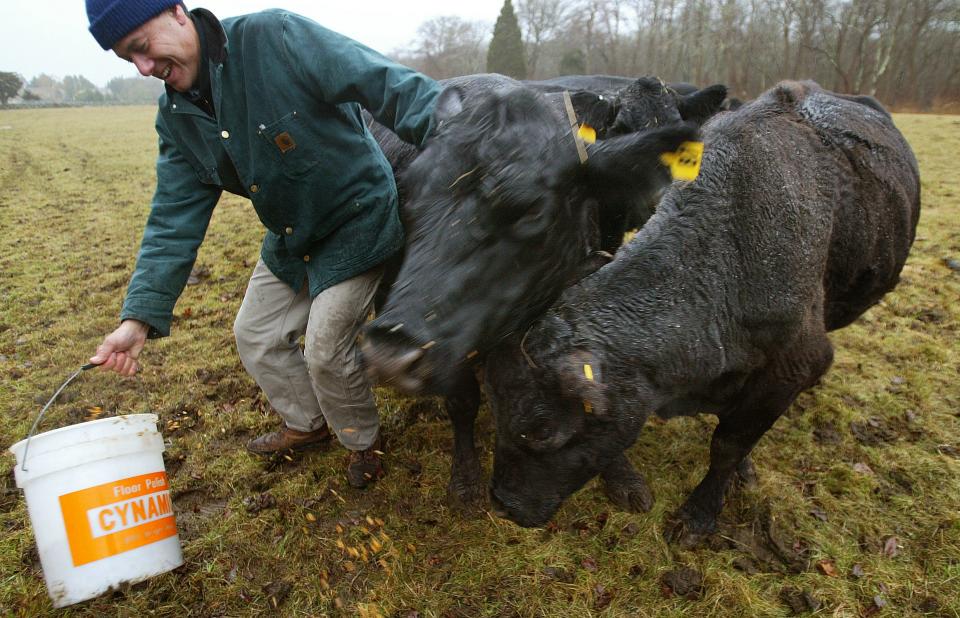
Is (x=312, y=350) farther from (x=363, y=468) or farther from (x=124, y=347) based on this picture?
(x=363, y=468)

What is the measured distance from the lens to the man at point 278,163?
2316 mm

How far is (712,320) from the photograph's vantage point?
2.54 m

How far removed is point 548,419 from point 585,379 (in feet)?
0.99

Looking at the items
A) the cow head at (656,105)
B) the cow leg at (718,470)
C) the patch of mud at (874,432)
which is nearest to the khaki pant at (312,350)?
the cow head at (656,105)

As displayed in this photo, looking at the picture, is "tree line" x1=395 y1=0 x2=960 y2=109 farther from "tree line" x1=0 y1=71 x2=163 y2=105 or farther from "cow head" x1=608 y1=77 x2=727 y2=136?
"tree line" x1=0 y1=71 x2=163 y2=105

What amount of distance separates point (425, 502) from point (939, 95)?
4139 cm

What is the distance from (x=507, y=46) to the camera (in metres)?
46.8

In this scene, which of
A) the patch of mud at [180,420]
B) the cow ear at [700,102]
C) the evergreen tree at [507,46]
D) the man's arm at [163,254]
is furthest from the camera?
the evergreen tree at [507,46]

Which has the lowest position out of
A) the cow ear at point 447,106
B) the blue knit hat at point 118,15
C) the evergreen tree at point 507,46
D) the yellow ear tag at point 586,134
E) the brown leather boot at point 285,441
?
the brown leather boot at point 285,441

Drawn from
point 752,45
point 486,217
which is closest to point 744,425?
point 486,217

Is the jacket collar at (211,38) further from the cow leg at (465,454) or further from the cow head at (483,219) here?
the cow leg at (465,454)

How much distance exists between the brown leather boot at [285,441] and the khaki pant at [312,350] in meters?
0.07

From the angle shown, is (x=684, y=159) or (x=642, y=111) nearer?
(x=684, y=159)

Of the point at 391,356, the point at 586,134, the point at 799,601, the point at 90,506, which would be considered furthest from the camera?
the point at 799,601
